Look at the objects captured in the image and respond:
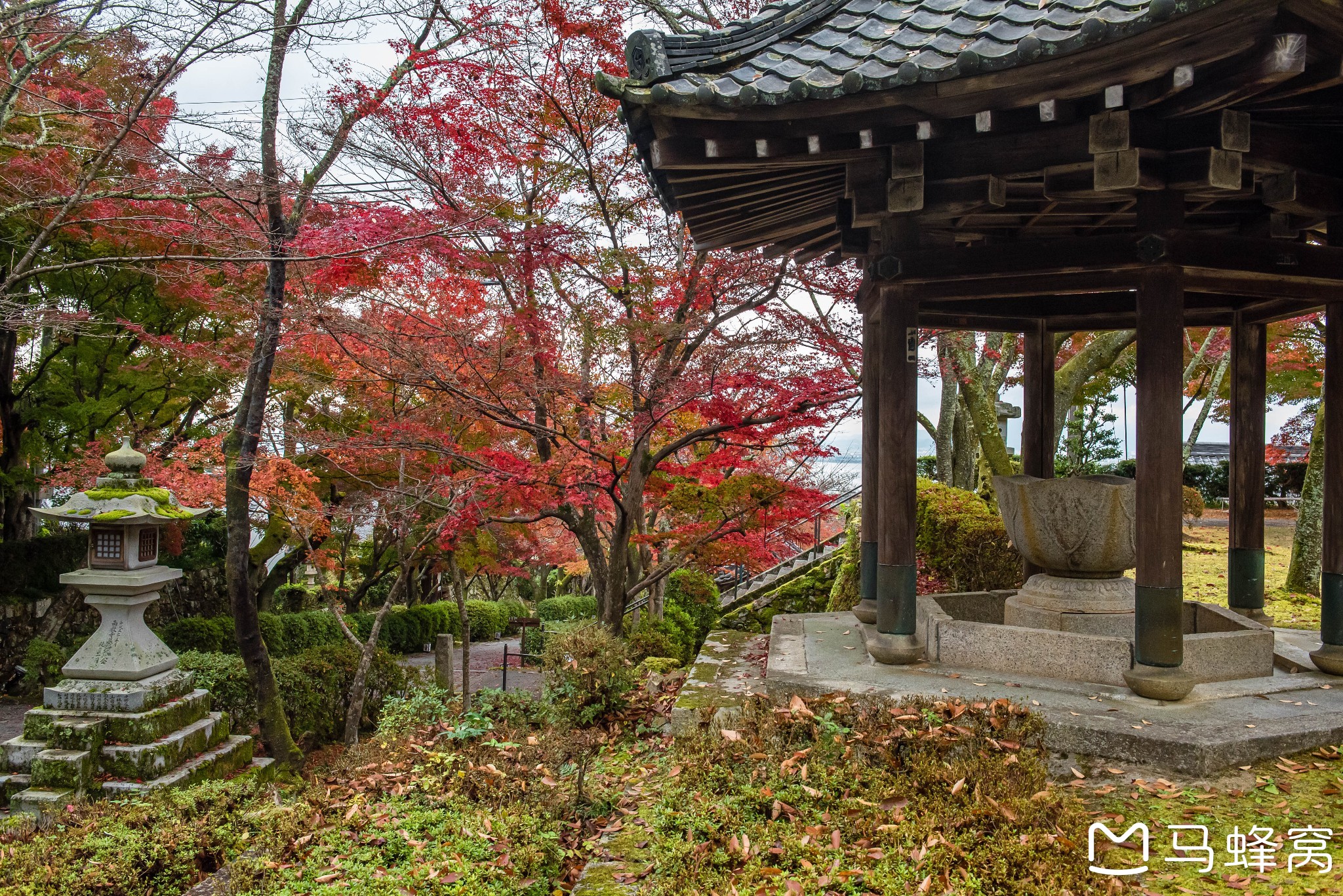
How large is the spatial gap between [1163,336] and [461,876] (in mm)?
4533

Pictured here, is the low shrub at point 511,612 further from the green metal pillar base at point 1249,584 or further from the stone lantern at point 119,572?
the green metal pillar base at point 1249,584

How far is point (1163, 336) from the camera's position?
4598mm

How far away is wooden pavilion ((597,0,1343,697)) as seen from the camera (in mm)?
3646

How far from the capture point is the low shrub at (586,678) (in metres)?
5.41

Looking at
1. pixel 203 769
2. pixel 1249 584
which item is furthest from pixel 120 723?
pixel 1249 584

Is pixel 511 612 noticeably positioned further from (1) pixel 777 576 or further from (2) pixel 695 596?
(2) pixel 695 596

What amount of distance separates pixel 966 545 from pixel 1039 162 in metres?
5.58

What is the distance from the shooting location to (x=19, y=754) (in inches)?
Result: 286

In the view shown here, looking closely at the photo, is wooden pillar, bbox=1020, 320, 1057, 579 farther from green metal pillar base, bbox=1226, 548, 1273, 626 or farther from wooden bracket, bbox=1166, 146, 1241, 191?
wooden bracket, bbox=1166, 146, 1241, 191

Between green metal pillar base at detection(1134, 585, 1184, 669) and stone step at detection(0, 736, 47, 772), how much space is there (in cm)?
887

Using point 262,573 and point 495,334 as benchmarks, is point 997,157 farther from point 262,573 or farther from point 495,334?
point 262,573

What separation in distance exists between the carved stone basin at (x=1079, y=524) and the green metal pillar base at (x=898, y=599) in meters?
1.06

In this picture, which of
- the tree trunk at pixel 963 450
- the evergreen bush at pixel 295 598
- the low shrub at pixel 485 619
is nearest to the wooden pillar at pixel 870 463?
the tree trunk at pixel 963 450

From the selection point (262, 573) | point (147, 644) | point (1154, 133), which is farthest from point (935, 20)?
point (262, 573)
